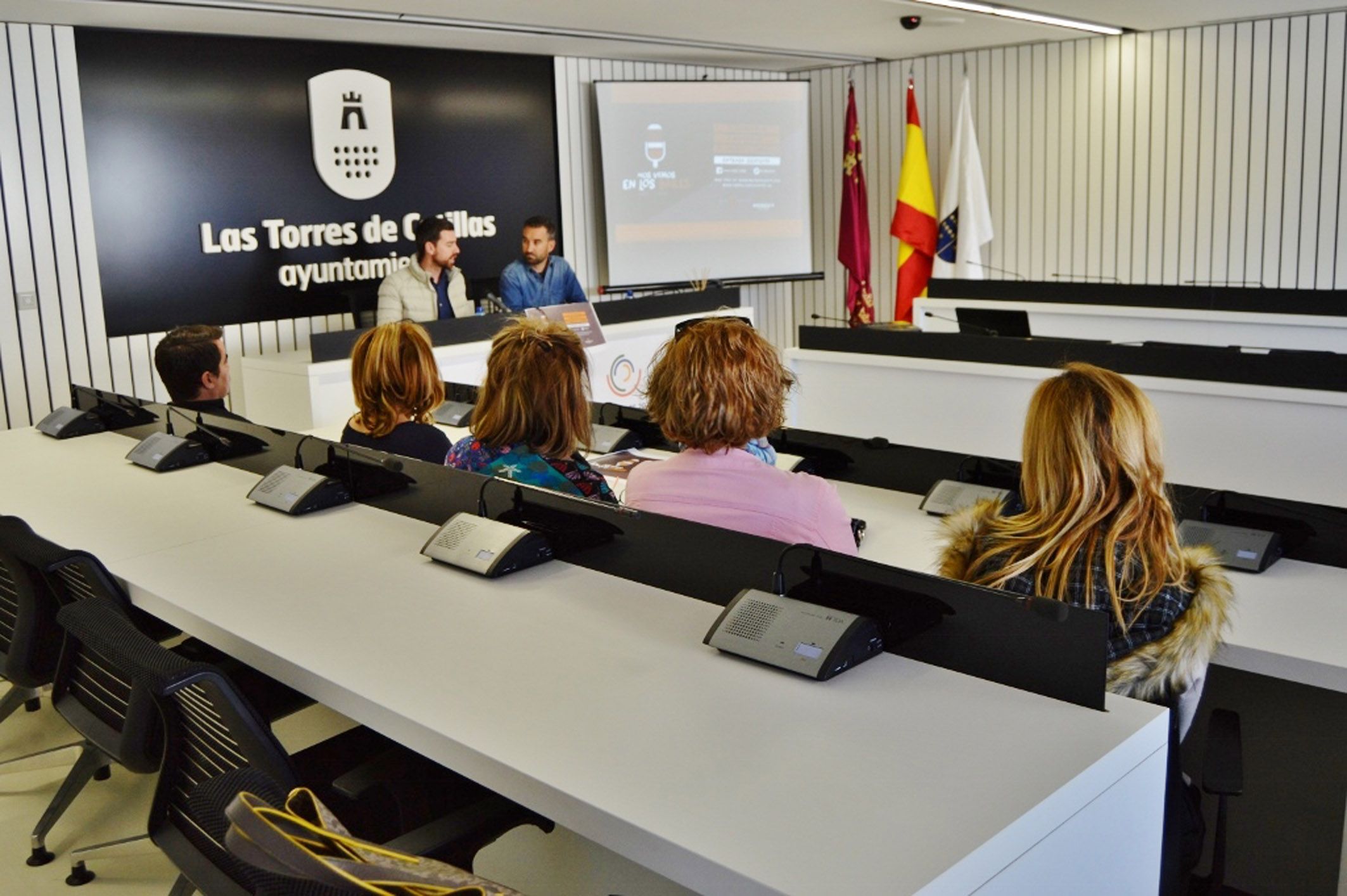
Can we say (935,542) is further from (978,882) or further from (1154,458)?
(978,882)

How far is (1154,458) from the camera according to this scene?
206 centimetres

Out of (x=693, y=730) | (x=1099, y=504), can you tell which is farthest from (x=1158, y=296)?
(x=693, y=730)

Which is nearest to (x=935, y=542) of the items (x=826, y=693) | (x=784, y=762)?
(x=826, y=693)

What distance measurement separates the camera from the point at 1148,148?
862 centimetres

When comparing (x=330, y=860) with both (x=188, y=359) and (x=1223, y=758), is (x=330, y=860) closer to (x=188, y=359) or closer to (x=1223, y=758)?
(x=1223, y=758)

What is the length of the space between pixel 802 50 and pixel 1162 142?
2.65 metres

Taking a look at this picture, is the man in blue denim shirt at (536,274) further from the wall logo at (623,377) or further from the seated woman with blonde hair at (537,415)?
the seated woman with blonde hair at (537,415)

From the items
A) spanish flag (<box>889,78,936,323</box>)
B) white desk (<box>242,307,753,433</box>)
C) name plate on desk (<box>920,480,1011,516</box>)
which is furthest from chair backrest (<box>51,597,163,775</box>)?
spanish flag (<box>889,78,936,323</box>)

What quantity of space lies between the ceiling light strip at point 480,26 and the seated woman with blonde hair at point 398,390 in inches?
131

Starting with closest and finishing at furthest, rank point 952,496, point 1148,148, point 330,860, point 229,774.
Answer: point 330,860 → point 229,774 → point 952,496 → point 1148,148

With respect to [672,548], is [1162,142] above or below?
above

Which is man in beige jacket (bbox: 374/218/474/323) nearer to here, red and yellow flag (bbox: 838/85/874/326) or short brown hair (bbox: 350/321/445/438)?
short brown hair (bbox: 350/321/445/438)

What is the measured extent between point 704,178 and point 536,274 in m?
2.48

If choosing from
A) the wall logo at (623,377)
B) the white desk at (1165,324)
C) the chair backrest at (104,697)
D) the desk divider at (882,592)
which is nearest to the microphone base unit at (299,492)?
the desk divider at (882,592)
